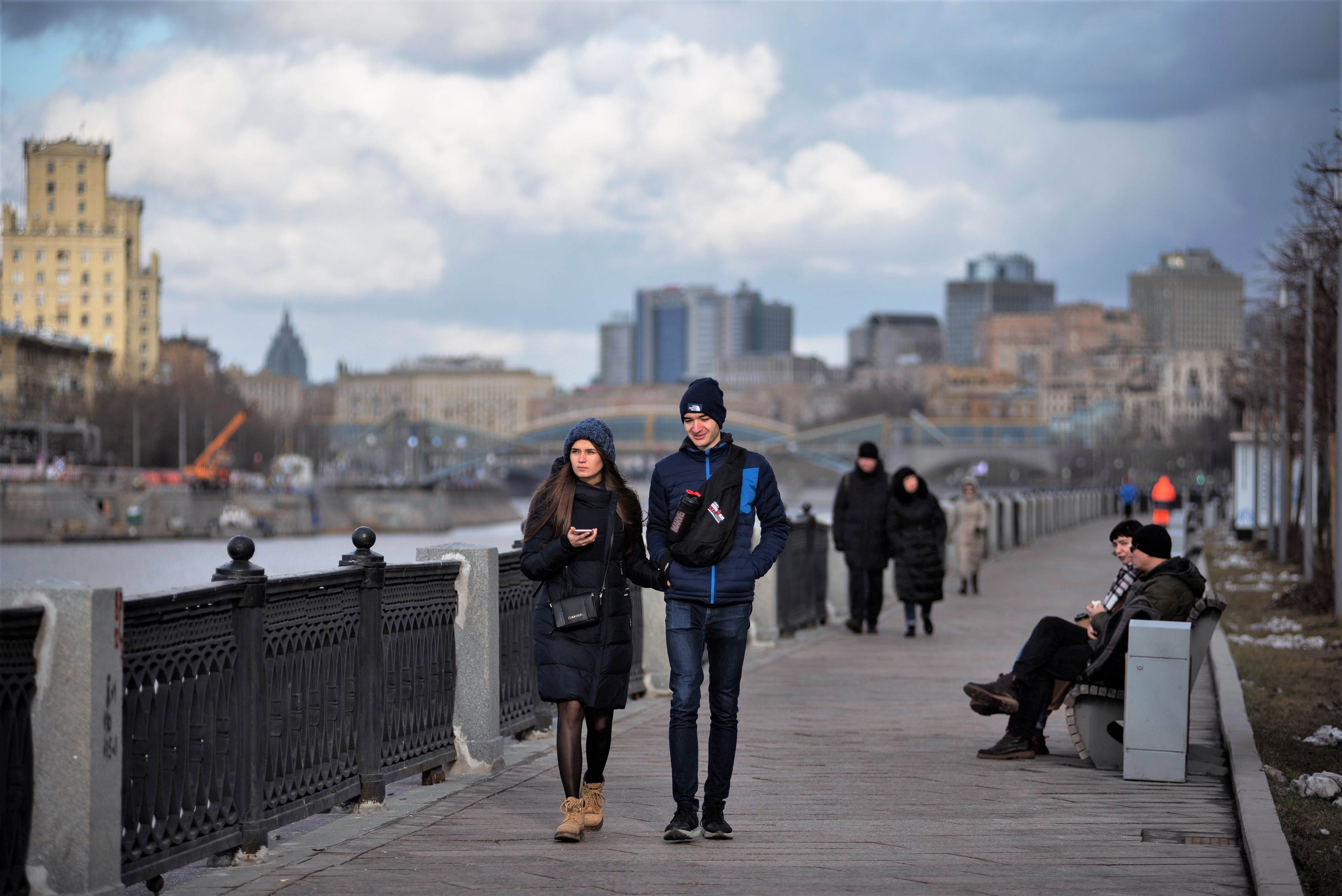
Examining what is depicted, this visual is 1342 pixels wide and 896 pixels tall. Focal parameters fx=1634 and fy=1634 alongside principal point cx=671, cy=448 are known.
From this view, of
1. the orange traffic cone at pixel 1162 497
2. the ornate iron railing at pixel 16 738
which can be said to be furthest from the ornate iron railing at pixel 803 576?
the ornate iron railing at pixel 16 738

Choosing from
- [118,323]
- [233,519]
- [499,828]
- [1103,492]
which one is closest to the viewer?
[499,828]

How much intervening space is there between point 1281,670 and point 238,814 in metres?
10.3

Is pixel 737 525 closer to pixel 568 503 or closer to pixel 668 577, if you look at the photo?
pixel 668 577

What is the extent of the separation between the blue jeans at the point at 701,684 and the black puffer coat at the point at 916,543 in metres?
10.0

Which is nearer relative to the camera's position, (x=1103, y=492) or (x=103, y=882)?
(x=103, y=882)

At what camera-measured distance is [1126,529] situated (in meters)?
9.54

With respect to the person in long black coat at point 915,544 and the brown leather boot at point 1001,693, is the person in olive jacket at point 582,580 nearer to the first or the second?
the brown leather boot at point 1001,693

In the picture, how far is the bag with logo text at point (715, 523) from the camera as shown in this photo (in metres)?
6.98

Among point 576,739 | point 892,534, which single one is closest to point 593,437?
point 576,739

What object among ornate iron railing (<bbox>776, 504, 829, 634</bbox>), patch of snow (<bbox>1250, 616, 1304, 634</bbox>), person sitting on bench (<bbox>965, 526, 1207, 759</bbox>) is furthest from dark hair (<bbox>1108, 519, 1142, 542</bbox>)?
patch of snow (<bbox>1250, 616, 1304, 634</bbox>)

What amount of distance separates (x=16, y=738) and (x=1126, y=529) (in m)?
6.40

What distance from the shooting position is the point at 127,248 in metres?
148

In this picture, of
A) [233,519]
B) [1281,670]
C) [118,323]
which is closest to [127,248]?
[118,323]

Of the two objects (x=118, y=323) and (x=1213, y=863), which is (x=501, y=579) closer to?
(x=1213, y=863)
